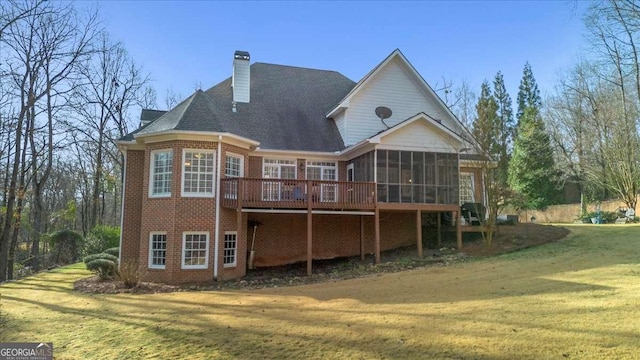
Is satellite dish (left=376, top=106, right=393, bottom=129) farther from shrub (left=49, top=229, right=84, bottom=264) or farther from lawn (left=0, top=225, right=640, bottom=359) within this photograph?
shrub (left=49, top=229, right=84, bottom=264)


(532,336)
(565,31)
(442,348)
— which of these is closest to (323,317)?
(442,348)

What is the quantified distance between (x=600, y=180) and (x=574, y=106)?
20.8ft

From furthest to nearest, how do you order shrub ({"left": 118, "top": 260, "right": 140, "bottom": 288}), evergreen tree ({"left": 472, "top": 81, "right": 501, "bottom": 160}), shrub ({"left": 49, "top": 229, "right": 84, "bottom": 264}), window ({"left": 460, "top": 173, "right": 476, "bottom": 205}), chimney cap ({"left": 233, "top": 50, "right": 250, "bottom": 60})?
shrub ({"left": 49, "top": 229, "right": 84, "bottom": 264}), window ({"left": 460, "top": 173, "right": 476, "bottom": 205}), chimney cap ({"left": 233, "top": 50, "right": 250, "bottom": 60}), evergreen tree ({"left": 472, "top": 81, "right": 501, "bottom": 160}), shrub ({"left": 118, "top": 260, "right": 140, "bottom": 288})

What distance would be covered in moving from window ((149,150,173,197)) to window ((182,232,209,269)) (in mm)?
1839

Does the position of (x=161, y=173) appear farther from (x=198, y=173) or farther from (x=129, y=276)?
(x=129, y=276)

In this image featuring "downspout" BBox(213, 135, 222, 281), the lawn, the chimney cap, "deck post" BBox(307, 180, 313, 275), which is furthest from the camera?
the chimney cap

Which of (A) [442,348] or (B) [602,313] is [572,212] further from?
(A) [442,348]

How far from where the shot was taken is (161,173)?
52.7 feet

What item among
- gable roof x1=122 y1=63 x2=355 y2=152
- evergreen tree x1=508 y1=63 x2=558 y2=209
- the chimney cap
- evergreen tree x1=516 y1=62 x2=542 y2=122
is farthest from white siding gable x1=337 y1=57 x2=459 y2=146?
evergreen tree x1=516 y1=62 x2=542 y2=122

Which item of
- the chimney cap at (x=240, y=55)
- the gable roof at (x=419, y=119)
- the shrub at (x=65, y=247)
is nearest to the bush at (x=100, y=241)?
the shrub at (x=65, y=247)

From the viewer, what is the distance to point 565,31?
12547 millimetres

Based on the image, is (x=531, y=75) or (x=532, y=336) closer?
(x=532, y=336)

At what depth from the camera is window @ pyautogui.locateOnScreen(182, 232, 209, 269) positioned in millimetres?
15344

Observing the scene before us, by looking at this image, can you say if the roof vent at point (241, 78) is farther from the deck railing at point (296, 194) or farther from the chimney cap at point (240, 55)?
the deck railing at point (296, 194)
